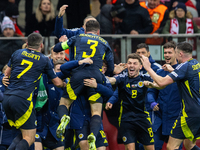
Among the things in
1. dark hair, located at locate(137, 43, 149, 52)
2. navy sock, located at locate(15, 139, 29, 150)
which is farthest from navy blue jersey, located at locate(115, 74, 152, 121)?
navy sock, located at locate(15, 139, 29, 150)

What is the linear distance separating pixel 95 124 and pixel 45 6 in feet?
15.4

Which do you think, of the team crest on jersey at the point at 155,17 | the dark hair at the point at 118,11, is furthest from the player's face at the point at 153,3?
the dark hair at the point at 118,11

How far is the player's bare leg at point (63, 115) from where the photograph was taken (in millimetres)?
6397

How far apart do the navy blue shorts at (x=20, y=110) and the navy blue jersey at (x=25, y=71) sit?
4.5 inches

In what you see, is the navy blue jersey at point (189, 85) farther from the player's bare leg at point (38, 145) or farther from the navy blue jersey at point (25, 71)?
the player's bare leg at point (38, 145)

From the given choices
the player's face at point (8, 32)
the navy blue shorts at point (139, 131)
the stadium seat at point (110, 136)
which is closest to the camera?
the navy blue shorts at point (139, 131)

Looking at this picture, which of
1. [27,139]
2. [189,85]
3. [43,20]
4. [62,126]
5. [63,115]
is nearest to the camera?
[62,126]

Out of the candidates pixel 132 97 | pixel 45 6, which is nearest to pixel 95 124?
pixel 132 97

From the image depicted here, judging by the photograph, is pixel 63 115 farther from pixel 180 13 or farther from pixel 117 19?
pixel 180 13

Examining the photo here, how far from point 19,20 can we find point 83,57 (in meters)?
4.51

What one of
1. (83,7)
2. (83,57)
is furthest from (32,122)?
(83,7)

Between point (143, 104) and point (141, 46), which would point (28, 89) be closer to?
point (143, 104)

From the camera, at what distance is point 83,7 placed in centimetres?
1035

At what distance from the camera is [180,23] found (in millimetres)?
10398
